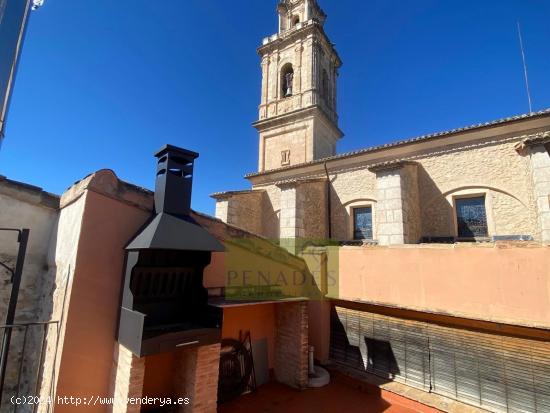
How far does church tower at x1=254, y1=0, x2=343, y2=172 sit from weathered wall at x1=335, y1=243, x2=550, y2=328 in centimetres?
1052

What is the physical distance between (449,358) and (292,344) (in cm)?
335

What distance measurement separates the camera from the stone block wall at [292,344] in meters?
6.24

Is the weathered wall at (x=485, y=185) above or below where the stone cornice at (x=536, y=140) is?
below

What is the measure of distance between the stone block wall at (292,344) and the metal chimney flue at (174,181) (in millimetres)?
3868

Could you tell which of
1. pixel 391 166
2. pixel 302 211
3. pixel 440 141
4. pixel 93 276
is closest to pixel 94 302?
pixel 93 276

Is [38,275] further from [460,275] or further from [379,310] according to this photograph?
[460,275]

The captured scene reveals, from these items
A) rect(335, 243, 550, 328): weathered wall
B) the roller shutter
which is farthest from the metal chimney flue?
the roller shutter

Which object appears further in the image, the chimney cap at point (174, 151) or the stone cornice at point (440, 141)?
the stone cornice at point (440, 141)

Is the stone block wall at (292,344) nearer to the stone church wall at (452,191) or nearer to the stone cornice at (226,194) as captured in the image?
the stone church wall at (452,191)

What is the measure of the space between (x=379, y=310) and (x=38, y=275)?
7202mm

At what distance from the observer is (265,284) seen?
6.43 metres

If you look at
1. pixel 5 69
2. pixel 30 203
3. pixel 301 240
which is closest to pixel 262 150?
pixel 301 240

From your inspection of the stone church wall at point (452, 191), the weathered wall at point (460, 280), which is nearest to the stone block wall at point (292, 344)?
the weathered wall at point (460, 280)

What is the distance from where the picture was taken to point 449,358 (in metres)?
5.63
